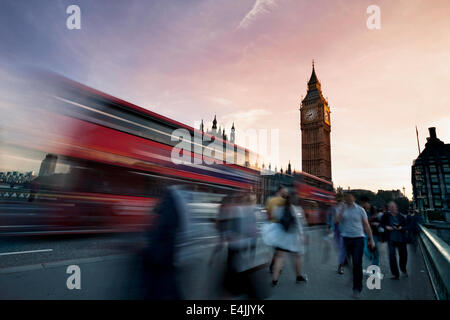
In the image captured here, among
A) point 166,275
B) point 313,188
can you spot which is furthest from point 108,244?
point 313,188

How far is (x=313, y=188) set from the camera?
1293 centimetres

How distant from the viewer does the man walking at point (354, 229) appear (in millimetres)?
3643

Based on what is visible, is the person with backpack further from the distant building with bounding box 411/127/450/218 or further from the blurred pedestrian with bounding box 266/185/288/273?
the distant building with bounding box 411/127/450/218

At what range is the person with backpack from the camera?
3750 mm

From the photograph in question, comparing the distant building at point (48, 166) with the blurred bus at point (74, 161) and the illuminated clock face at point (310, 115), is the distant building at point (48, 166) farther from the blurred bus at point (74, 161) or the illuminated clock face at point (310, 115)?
the illuminated clock face at point (310, 115)

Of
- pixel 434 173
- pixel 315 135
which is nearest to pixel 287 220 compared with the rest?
pixel 434 173

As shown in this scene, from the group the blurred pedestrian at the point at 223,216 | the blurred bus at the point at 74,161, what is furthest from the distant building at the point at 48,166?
the blurred pedestrian at the point at 223,216

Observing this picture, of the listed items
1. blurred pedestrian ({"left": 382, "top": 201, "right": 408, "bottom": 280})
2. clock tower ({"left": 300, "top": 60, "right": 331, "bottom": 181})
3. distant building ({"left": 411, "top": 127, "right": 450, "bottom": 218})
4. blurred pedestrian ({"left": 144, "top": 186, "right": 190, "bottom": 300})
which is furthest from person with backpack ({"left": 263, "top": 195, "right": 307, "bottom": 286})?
clock tower ({"left": 300, "top": 60, "right": 331, "bottom": 181})

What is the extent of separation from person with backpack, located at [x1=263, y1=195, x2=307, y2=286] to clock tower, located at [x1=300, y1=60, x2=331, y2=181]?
64378 millimetres

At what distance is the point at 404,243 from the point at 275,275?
320 centimetres

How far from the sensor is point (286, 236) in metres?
3.79

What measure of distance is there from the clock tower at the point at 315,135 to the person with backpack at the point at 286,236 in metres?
64.4

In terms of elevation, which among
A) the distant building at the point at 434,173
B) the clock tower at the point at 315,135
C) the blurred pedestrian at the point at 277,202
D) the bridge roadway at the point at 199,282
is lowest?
the bridge roadway at the point at 199,282

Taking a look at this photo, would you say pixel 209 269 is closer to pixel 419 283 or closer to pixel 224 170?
pixel 224 170
